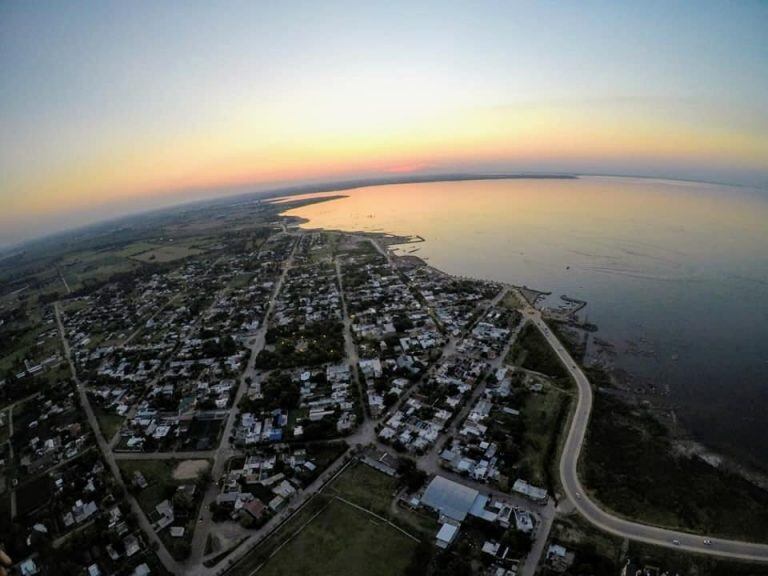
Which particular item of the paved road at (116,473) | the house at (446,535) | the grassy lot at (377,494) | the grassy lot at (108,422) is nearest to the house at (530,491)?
the house at (446,535)

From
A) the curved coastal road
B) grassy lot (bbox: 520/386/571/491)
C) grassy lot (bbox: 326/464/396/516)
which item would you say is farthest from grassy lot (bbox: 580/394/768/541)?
grassy lot (bbox: 326/464/396/516)

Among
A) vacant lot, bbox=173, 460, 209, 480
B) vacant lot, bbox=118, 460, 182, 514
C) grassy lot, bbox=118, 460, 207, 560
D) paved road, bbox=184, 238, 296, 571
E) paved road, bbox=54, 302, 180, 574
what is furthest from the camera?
vacant lot, bbox=173, 460, 209, 480

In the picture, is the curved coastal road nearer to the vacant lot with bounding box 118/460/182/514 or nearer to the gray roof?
the gray roof

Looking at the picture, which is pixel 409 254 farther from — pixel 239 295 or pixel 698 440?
pixel 698 440

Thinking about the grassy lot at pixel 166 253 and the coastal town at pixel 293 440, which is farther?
the grassy lot at pixel 166 253

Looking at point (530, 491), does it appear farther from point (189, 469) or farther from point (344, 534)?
point (189, 469)

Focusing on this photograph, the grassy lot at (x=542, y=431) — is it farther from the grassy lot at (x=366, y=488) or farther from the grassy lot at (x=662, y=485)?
the grassy lot at (x=366, y=488)
